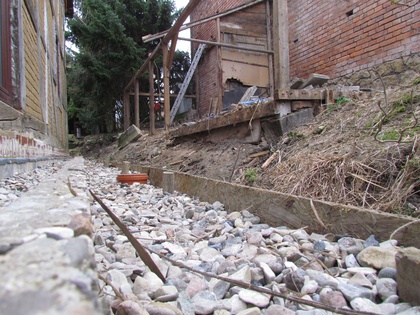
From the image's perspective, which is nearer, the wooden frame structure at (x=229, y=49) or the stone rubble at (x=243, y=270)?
the stone rubble at (x=243, y=270)

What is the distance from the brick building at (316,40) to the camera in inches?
193

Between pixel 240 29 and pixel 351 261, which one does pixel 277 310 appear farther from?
pixel 240 29

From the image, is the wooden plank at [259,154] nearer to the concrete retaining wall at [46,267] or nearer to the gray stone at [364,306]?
the gray stone at [364,306]

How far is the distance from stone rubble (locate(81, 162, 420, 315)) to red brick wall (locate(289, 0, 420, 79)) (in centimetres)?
454

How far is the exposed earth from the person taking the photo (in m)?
2.00

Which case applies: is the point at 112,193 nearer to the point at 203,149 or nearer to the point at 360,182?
the point at 203,149

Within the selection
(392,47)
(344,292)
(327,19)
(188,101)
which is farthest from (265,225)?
(188,101)

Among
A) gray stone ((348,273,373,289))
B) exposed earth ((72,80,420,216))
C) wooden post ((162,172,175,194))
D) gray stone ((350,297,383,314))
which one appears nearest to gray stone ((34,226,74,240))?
gray stone ((350,297,383,314))

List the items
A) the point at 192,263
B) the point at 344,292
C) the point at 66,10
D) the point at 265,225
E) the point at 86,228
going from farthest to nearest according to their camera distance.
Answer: the point at 66,10 → the point at 265,225 → the point at 192,263 → the point at 344,292 → the point at 86,228

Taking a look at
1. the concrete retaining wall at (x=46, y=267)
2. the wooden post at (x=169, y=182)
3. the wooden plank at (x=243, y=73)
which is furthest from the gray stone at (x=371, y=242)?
the wooden plank at (x=243, y=73)

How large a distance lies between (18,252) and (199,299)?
825 mm

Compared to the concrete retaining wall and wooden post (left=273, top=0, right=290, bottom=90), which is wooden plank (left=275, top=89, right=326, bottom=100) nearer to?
wooden post (left=273, top=0, right=290, bottom=90)

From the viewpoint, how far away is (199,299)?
1162mm

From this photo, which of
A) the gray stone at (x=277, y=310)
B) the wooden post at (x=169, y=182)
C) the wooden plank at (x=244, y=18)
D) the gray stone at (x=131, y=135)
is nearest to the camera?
the gray stone at (x=277, y=310)
